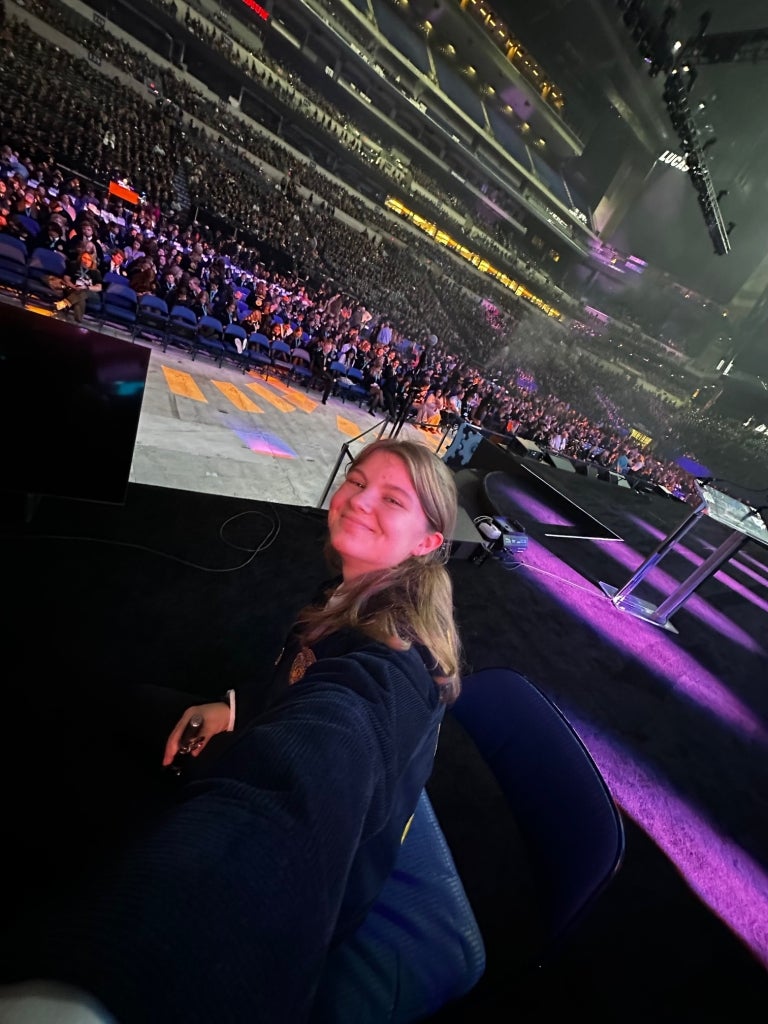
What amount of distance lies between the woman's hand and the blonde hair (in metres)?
0.44

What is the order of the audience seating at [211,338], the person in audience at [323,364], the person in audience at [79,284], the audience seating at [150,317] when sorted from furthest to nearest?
the person in audience at [323,364] < the audience seating at [211,338] < the audience seating at [150,317] < the person in audience at [79,284]

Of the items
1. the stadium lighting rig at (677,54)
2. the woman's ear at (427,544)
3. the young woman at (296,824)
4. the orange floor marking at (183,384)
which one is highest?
the stadium lighting rig at (677,54)

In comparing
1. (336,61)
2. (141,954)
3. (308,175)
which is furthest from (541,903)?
(336,61)

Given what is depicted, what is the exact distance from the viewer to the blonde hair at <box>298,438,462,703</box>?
1.10 m

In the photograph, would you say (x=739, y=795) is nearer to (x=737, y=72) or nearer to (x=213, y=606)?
(x=213, y=606)

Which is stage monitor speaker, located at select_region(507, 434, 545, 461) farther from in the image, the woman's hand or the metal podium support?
the woman's hand

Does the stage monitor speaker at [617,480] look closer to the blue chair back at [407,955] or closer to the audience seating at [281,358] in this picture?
the audience seating at [281,358]

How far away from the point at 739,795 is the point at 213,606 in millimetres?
3699

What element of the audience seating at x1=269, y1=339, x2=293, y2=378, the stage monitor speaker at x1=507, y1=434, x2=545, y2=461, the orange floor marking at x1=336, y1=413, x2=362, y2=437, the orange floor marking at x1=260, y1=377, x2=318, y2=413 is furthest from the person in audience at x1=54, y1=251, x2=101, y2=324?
the stage monitor speaker at x1=507, y1=434, x2=545, y2=461

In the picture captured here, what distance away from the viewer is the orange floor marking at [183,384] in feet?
19.4

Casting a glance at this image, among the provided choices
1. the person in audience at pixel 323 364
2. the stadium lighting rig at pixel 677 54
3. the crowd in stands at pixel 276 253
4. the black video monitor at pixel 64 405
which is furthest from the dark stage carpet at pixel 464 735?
the stadium lighting rig at pixel 677 54

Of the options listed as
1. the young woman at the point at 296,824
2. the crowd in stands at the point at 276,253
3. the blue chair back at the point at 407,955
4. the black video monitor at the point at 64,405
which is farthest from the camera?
the crowd in stands at the point at 276,253

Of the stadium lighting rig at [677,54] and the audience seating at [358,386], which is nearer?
the audience seating at [358,386]

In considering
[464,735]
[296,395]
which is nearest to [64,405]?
[464,735]
